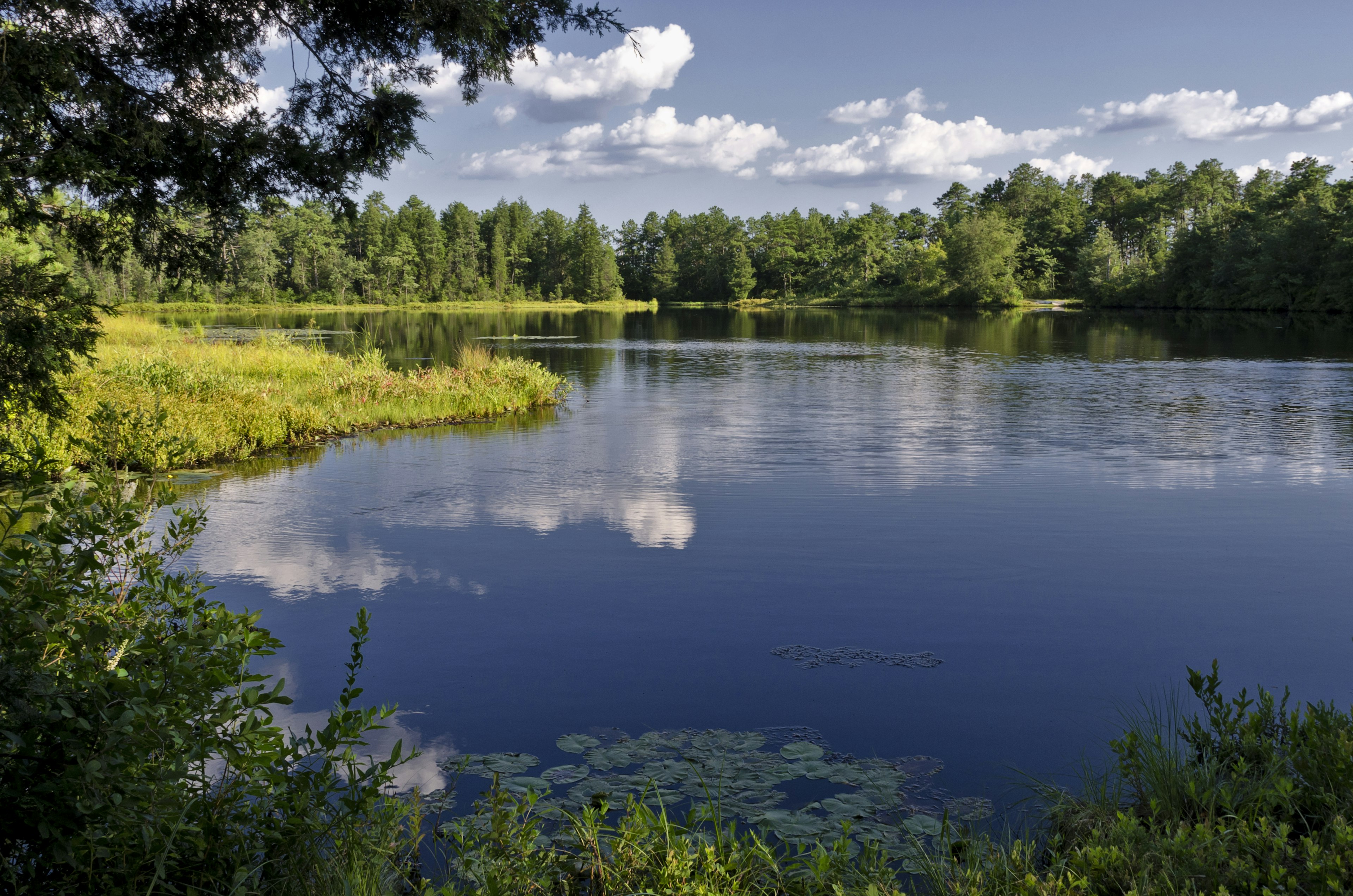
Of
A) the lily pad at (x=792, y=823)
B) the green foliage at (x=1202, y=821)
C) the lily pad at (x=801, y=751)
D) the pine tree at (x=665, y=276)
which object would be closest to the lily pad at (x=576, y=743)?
the lily pad at (x=801, y=751)

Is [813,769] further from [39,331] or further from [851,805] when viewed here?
[39,331]

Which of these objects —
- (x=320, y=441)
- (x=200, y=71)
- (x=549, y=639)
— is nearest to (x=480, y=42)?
(x=200, y=71)

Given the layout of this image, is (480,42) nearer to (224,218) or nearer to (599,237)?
(224,218)

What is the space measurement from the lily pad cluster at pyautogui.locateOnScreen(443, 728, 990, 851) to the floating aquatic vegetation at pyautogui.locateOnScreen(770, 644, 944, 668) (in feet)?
3.79

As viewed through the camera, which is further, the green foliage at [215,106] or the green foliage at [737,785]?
the green foliage at [215,106]

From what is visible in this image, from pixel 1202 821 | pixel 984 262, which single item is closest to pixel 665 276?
pixel 984 262

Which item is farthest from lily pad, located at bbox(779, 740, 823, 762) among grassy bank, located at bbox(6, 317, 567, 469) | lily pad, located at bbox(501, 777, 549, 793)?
grassy bank, located at bbox(6, 317, 567, 469)

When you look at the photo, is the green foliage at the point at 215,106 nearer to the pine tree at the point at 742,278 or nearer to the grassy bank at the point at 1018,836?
the grassy bank at the point at 1018,836

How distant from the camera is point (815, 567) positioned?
9164 mm

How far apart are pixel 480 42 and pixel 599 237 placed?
120 m

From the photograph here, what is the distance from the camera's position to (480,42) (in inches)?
287

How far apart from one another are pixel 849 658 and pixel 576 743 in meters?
2.36

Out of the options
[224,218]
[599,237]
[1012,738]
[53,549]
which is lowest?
[1012,738]

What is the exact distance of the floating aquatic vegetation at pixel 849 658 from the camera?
22.2ft
